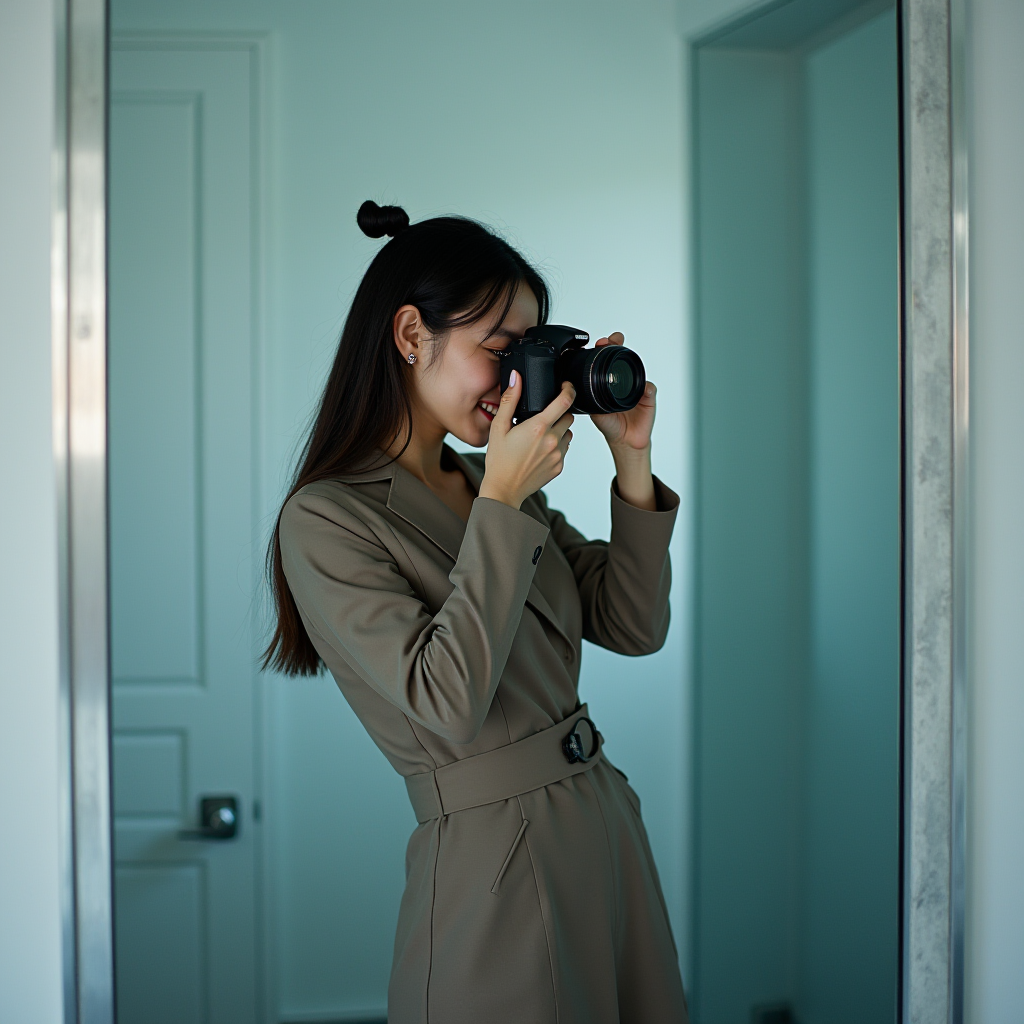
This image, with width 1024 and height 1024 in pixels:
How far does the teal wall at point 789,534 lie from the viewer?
1.28 meters

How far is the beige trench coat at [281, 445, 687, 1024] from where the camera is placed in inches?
31.4

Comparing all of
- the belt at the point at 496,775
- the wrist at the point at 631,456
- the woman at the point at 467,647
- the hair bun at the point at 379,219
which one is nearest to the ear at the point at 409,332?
the woman at the point at 467,647

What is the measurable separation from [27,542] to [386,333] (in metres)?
0.38

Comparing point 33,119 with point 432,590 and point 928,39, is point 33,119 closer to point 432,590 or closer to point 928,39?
point 432,590

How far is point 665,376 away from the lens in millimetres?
1416

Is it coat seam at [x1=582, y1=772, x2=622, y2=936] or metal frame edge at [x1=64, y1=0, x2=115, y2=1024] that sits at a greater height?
metal frame edge at [x1=64, y1=0, x2=115, y2=1024]

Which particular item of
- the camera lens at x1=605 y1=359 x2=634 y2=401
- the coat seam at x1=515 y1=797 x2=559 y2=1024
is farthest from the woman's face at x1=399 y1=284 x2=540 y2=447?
the coat seam at x1=515 y1=797 x2=559 y2=1024

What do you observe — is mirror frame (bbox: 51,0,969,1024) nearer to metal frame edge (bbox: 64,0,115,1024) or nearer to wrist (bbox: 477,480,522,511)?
wrist (bbox: 477,480,522,511)

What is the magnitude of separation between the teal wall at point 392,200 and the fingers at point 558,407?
0.42 metres

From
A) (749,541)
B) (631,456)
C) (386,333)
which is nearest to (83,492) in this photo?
(386,333)

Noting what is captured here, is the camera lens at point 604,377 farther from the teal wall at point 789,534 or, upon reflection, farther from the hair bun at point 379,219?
the teal wall at point 789,534

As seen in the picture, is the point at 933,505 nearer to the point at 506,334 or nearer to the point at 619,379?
the point at 619,379

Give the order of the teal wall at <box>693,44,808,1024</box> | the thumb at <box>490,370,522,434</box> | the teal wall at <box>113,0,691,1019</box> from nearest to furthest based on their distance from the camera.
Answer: the thumb at <box>490,370,522,434</box> → the teal wall at <box>113,0,691,1019</box> → the teal wall at <box>693,44,808,1024</box>

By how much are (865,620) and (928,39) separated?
2.34 feet
